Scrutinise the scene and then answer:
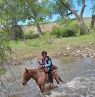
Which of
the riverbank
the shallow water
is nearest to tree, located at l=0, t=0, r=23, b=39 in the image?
the shallow water

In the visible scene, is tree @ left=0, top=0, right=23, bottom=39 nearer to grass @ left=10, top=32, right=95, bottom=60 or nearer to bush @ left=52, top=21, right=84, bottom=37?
grass @ left=10, top=32, right=95, bottom=60

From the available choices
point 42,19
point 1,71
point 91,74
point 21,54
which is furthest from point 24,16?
point 21,54

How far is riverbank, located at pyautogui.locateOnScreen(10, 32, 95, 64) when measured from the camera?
33500 mm

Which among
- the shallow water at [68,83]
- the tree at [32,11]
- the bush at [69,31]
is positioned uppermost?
the tree at [32,11]

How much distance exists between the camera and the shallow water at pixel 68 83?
1812cm

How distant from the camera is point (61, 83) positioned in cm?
2005

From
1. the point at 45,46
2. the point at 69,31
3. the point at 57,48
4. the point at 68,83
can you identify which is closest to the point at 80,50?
the point at 57,48

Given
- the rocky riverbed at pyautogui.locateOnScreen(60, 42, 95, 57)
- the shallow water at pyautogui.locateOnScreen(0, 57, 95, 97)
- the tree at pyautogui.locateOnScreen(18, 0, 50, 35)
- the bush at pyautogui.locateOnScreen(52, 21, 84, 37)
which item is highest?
the tree at pyautogui.locateOnScreen(18, 0, 50, 35)

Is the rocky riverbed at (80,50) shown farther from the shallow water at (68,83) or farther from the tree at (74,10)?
the tree at (74,10)

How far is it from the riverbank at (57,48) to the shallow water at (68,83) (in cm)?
404

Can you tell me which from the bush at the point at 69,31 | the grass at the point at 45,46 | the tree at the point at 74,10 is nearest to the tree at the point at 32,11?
the grass at the point at 45,46

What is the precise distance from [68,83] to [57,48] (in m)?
15.1

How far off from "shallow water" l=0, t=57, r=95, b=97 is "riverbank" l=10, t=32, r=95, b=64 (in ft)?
13.3

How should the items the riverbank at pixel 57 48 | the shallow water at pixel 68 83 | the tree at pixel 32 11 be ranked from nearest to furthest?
the tree at pixel 32 11 → the shallow water at pixel 68 83 → the riverbank at pixel 57 48
